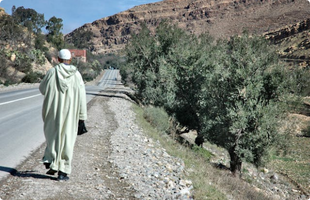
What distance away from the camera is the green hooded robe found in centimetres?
473

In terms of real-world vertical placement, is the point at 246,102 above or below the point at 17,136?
below

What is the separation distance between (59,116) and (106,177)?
5.38 feet

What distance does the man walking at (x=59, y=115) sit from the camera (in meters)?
4.73

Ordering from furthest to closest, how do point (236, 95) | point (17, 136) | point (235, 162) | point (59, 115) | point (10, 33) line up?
point (10, 33) < point (235, 162) < point (236, 95) < point (17, 136) < point (59, 115)

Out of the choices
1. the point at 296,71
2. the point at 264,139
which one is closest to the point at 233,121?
the point at 264,139

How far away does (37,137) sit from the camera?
343 inches

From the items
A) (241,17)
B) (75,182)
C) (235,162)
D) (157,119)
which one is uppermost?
(241,17)

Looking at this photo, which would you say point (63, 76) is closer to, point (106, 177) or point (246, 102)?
point (106, 177)

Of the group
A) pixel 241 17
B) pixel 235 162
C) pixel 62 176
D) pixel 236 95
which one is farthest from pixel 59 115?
pixel 241 17

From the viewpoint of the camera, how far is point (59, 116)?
4.71 metres

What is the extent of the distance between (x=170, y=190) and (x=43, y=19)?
296ft

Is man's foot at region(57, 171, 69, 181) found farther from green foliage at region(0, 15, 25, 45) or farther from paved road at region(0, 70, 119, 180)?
green foliage at region(0, 15, 25, 45)

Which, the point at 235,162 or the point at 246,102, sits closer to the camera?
the point at 246,102

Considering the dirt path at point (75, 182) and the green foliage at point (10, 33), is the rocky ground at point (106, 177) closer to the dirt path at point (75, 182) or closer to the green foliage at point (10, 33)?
the dirt path at point (75, 182)
